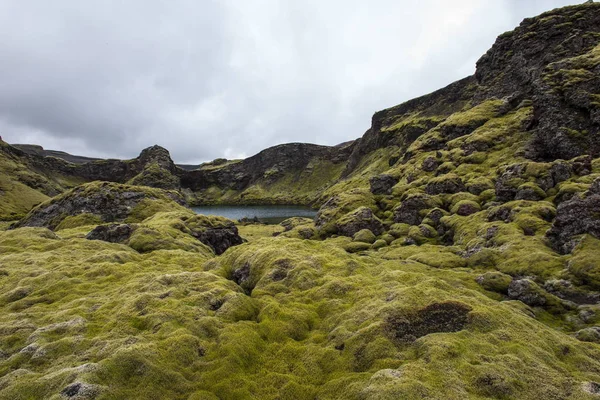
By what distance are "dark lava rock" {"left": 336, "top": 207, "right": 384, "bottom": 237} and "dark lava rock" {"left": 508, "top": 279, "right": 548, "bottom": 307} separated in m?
50.6

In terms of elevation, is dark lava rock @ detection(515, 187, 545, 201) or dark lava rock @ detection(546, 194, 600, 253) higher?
dark lava rock @ detection(515, 187, 545, 201)

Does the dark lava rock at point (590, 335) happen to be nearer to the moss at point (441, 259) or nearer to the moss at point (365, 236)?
the moss at point (441, 259)

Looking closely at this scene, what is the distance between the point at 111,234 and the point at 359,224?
59916 millimetres

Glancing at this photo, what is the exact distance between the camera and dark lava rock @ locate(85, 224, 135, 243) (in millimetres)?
58531

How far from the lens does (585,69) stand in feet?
363

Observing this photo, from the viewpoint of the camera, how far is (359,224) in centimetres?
9444

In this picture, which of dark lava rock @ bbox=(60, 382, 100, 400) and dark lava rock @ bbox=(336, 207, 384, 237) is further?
dark lava rock @ bbox=(336, 207, 384, 237)

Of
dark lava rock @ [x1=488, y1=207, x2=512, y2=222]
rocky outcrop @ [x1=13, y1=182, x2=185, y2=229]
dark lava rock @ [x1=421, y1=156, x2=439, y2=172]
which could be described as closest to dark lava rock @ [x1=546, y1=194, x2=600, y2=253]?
dark lava rock @ [x1=488, y1=207, x2=512, y2=222]

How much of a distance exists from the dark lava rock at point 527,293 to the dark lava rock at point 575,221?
1823cm

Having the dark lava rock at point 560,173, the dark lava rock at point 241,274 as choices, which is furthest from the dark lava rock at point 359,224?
the dark lava rock at point 241,274

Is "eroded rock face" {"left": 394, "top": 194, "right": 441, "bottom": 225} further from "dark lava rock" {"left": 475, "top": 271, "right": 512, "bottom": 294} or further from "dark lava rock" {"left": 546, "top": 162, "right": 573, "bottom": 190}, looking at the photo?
"dark lava rock" {"left": 475, "top": 271, "right": 512, "bottom": 294}

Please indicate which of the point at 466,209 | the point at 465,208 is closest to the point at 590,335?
the point at 466,209

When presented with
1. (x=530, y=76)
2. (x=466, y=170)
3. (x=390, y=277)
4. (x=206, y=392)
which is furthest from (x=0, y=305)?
(x=530, y=76)

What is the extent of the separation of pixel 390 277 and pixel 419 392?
14.9 m
